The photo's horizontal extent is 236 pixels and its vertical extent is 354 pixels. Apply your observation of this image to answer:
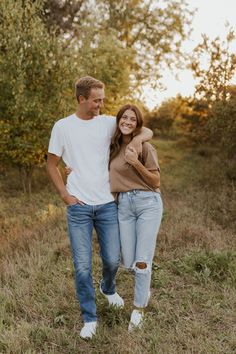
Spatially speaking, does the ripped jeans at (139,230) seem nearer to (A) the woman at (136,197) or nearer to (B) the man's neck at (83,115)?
(A) the woman at (136,197)

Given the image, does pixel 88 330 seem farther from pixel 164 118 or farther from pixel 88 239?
pixel 164 118

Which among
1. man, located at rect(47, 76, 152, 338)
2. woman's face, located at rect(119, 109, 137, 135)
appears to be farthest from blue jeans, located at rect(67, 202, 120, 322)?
woman's face, located at rect(119, 109, 137, 135)

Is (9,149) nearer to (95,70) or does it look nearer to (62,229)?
(95,70)

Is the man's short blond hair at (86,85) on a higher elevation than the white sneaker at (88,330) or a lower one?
higher

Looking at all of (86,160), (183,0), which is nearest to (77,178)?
(86,160)

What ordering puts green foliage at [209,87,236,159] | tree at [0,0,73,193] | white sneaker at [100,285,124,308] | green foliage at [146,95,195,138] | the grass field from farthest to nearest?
1. green foliage at [146,95,195,138]
2. green foliage at [209,87,236,159]
3. tree at [0,0,73,193]
4. white sneaker at [100,285,124,308]
5. the grass field

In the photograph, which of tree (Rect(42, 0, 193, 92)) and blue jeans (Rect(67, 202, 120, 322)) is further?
tree (Rect(42, 0, 193, 92))

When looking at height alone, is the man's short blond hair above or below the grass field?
above

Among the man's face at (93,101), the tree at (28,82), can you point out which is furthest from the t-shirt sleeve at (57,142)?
the tree at (28,82)

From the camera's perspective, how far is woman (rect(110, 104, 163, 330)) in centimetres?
454

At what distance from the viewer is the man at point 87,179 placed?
4500 millimetres

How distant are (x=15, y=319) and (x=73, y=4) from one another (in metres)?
17.9

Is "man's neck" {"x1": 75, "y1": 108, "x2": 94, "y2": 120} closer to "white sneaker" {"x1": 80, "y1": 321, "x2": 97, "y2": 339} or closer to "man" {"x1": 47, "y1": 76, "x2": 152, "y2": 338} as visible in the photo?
"man" {"x1": 47, "y1": 76, "x2": 152, "y2": 338}

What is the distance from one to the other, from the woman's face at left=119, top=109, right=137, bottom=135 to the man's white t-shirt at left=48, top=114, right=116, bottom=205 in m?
0.16
